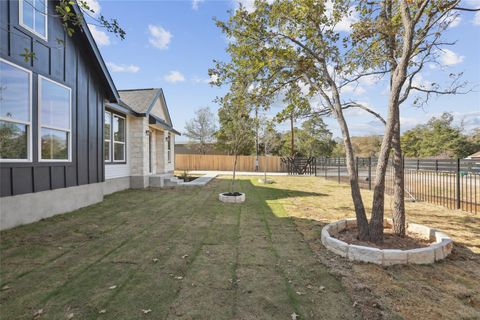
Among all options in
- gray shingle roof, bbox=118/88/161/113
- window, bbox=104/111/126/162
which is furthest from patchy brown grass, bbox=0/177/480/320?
gray shingle roof, bbox=118/88/161/113

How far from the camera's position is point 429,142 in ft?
117

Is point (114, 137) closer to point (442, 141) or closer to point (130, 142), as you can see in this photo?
point (130, 142)

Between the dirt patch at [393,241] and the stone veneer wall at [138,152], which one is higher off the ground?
the stone veneer wall at [138,152]

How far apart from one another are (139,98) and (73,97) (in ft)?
20.5

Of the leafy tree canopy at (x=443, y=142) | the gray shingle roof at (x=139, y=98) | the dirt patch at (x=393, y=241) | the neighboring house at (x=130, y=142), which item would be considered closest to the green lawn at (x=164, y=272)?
the dirt patch at (x=393, y=241)

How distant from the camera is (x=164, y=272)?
3090 mm

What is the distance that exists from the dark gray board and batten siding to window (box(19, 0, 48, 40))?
0.39 ft

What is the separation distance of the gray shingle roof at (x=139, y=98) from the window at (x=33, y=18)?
210 inches

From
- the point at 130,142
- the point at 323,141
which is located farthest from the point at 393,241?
the point at 323,141

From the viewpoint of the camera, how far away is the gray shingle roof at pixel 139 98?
11.3 metres

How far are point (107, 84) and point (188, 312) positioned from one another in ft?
24.6

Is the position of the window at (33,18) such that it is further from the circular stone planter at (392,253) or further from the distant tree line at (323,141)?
the distant tree line at (323,141)

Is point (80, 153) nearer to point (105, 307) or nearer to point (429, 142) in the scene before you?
point (105, 307)

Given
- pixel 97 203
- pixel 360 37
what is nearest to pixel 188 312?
pixel 360 37
